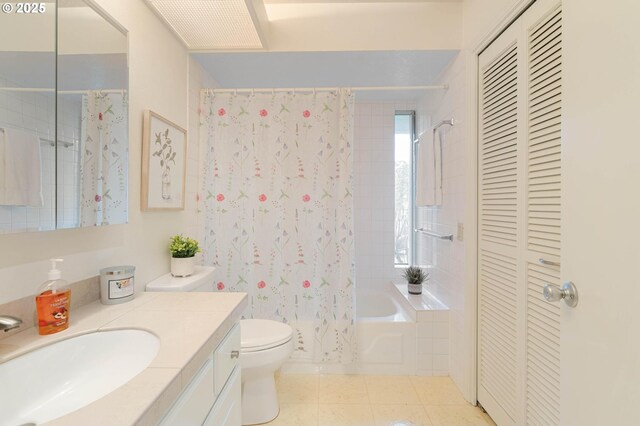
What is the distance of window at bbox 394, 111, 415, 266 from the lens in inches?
125

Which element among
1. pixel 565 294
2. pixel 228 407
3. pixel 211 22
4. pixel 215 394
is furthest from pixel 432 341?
pixel 211 22

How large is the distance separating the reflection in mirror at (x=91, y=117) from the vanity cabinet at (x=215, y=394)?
2.19ft

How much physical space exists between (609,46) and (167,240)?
1.95m

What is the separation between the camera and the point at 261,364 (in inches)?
61.2

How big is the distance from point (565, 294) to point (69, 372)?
1374mm

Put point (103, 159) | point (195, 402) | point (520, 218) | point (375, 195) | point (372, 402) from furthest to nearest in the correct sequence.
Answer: point (375, 195), point (372, 402), point (520, 218), point (103, 159), point (195, 402)

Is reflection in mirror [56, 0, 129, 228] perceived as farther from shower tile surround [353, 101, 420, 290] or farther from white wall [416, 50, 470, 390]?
shower tile surround [353, 101, 420, 290]

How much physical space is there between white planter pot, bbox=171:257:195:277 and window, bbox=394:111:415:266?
219 cm

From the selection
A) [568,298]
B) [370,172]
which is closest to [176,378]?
[568,298]

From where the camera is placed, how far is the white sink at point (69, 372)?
2.22 feet

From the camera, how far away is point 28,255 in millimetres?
900

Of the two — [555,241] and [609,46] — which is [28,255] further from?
[555,241]

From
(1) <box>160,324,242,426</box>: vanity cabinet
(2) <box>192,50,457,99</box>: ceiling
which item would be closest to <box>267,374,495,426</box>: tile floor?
(1) <box>160,324,242,426</box>: vanity cabinet

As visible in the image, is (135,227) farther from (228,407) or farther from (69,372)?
(228,407)
